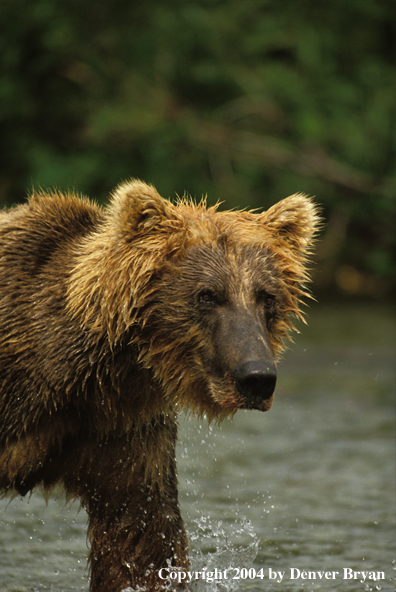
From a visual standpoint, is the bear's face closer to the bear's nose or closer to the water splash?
the bear's nose

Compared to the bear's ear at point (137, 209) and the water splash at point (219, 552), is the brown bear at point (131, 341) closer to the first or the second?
the bear's ear at point (137, 209)

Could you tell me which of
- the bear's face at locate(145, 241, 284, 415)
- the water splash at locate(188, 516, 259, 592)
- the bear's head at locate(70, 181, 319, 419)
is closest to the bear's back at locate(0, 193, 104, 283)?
the bear's head at locate(70, 181, 319, 419)

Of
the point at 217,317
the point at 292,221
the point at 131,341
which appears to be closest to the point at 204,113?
the point at 292,221

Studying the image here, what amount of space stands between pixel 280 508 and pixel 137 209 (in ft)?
9.82

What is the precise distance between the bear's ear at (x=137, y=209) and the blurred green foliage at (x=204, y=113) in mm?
11754

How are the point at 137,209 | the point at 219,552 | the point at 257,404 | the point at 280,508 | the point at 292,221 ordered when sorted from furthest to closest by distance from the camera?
the point at 280,508, the point at 219,552, the point at 292,221, the point at 137,209, the point at 257,404

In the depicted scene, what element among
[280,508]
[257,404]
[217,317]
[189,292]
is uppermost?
[189,292]

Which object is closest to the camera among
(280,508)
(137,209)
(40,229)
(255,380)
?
(255,380)

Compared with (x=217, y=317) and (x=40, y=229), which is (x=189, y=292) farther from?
(x=40, y=229)

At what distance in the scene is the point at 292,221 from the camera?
4.25 m

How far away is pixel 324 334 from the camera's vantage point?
13.1 meters

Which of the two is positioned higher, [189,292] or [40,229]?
[40,229]

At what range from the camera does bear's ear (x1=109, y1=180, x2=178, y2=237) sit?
3869mm

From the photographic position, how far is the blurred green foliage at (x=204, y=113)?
15.9 meters
